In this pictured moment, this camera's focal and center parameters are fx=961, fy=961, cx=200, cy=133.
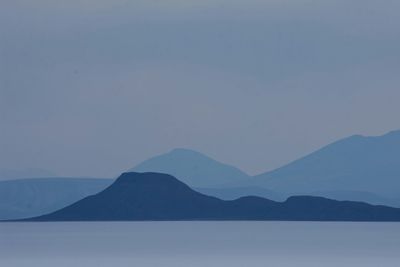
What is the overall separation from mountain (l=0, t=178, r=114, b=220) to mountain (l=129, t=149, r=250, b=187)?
1.51 ft

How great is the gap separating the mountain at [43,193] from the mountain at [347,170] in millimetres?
1375

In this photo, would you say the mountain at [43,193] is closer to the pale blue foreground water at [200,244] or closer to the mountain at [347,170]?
the pale blue foreground water at [200,244]

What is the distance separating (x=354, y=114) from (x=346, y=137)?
20 cm

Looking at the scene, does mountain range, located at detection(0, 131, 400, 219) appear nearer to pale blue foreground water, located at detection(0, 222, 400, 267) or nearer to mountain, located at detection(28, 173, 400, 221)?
mountain, located at detection(28, 173, 400, 221)

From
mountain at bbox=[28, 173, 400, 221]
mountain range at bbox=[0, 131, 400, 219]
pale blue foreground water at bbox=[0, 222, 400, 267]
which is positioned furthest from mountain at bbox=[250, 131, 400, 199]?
pale blue foreground water at bbox=[0, 222, 400, 267]

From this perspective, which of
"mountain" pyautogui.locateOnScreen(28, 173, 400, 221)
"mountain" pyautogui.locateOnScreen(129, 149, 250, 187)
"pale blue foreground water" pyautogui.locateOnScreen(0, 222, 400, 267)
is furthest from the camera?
"mountain" pyautogui.locateOnScreen(28, 173, 400, 221)

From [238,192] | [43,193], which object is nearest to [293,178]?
[238,192]

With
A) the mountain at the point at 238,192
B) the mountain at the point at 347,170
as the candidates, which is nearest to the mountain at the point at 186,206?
the mountain at the point at 238,192

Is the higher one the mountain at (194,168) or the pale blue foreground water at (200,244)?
the mountain at (194,168)

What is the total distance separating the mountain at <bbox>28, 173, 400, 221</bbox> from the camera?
7.83 m

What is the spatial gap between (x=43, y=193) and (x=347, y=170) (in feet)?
8.22

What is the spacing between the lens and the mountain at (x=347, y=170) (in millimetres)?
7695

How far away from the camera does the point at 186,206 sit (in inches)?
311

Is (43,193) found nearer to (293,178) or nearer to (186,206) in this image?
(186,206)
